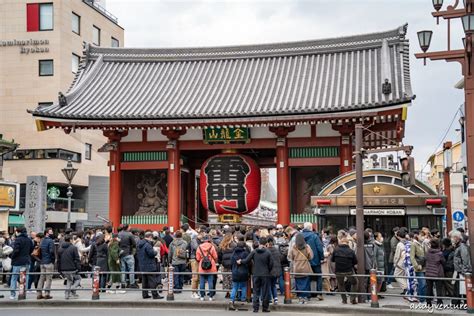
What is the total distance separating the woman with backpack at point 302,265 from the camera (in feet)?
50.2

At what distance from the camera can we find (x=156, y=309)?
15352 mm

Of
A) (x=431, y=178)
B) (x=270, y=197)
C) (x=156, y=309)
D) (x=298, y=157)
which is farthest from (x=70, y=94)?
(x=431, y=178)

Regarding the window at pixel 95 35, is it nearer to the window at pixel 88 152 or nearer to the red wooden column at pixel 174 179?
the window at pixel 88 152

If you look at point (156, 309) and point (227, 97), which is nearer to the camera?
point (156, 309)

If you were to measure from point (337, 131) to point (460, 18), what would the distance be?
1082 centimetres

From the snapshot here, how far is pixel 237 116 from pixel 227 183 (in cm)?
326

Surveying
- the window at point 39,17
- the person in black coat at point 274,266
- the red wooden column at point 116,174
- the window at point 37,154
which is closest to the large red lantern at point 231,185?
the red wooden column at point 116,174

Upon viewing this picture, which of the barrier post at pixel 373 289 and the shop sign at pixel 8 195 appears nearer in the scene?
the barrier post at pixel 373 289

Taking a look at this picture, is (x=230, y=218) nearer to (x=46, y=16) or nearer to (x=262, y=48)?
(x=262, y=48)

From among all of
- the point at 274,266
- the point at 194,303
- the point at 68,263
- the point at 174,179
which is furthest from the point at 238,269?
the point at 174,179

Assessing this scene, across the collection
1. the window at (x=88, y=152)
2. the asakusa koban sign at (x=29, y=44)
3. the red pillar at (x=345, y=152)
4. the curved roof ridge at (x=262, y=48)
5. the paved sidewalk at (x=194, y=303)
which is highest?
the asakusa koban sign at (x=29, y=44)

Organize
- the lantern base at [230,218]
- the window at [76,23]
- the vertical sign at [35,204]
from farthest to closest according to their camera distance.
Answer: the window at [76,23]
the vertical sign at [35,204]
the lantern base at [230,218]

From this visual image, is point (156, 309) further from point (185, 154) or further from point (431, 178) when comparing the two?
point (431, 178)

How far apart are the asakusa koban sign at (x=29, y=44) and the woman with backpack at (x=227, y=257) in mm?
41311
